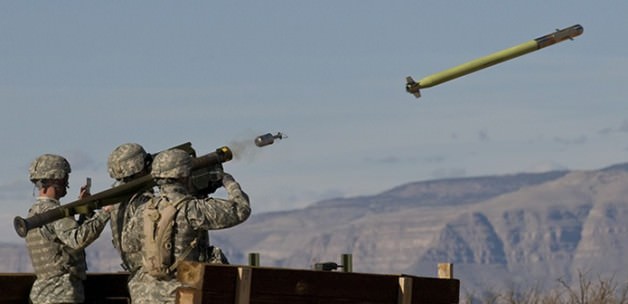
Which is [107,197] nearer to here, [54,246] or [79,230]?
[79,230]

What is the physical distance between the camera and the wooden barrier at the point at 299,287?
37.9 feet

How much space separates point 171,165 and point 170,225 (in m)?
0.49

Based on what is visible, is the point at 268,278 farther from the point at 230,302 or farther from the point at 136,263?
the point at 136,263

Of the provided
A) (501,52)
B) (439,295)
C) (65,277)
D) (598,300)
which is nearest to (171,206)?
(65,277)

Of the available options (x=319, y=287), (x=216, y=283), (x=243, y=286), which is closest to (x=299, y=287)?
(x=319, y=287)

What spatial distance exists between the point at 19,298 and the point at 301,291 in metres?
2.71

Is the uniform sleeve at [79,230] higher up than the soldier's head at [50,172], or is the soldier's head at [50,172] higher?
the soldier's head at [50,172]

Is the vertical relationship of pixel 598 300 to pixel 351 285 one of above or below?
above

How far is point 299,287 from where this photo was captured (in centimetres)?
1220

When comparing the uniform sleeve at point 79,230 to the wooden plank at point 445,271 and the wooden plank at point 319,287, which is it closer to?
the wooden plank at point 319,287

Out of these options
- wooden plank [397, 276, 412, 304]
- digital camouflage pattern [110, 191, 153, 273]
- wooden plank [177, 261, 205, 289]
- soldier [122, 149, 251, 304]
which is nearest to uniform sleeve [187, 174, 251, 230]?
soldier [122, 149, 251, 304]

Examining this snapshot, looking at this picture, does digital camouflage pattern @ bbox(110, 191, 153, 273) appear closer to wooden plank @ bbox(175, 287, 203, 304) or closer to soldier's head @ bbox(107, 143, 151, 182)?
soldier's head @ bbox(107, 143, 151, 182)

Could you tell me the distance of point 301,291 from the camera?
12211 mm

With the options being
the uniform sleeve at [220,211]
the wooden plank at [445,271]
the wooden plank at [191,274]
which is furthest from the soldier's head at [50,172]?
the wooden plank at [445,271]
